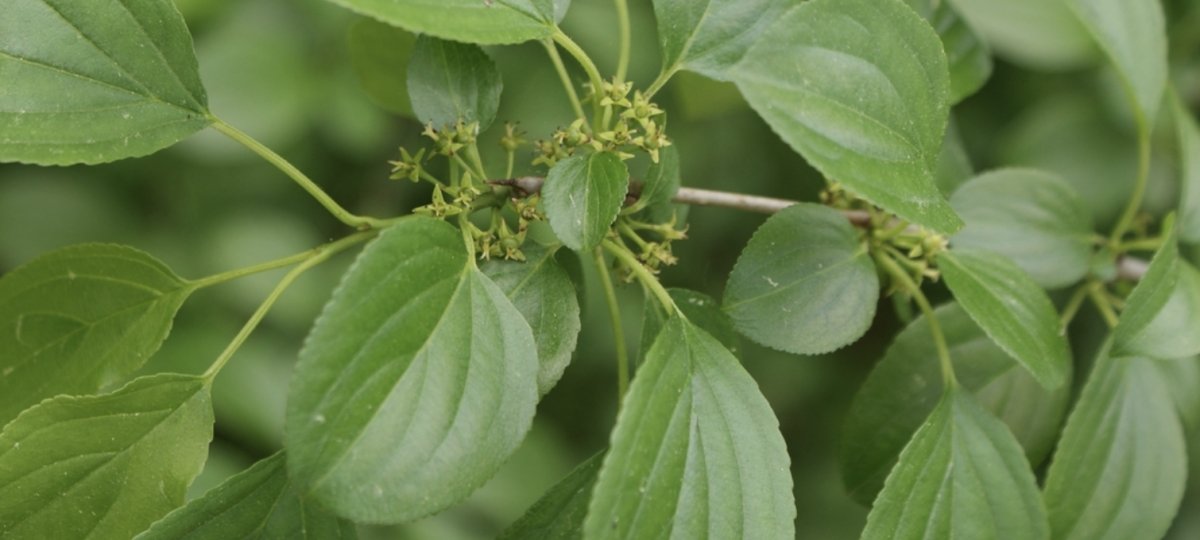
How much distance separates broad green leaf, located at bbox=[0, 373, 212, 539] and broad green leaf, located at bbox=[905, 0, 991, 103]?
769 millimetres

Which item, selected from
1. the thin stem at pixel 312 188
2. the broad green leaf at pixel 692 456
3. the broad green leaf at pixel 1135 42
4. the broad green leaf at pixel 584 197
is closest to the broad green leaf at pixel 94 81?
the thin stem at pixel 312 188

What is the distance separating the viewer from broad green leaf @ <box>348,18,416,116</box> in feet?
3.38

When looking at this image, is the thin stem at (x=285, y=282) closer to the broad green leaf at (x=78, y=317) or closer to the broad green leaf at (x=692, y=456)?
the broad green leaf at (x=78, y=317)

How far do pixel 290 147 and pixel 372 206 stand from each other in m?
0.16

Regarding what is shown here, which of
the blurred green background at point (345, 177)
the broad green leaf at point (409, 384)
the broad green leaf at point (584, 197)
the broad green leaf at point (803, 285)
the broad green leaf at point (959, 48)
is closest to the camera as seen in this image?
the broad green leaf at point (409, 384)

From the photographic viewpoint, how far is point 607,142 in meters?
0.81

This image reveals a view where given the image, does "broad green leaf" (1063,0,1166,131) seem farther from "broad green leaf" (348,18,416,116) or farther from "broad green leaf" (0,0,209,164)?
"broad green leaf" (0,0,209,164)

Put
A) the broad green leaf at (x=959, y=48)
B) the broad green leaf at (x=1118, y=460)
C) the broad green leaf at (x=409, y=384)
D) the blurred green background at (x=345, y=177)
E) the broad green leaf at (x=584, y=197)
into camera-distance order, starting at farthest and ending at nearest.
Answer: the blurred green background at (x=345, y=177) < the broad green leaf at (x=959, y=48) < the broad green leaf at (x=1118, y=460) < the broad green leaf at (x=584, y=197) < the broad green leaf at (x=409, y=384)

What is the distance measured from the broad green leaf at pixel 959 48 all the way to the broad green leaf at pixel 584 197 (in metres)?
0.51

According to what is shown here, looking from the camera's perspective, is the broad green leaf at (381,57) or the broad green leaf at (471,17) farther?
the broad green leaf at (381,57)

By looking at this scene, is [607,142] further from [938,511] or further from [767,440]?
[938,511]

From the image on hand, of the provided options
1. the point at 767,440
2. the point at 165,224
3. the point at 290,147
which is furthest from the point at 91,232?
the point at 767,440

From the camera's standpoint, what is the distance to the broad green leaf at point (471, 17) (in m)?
0.65

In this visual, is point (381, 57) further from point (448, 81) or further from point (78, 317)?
point (78, 317)
